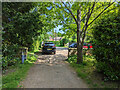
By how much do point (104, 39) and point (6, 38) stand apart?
6.88 meters

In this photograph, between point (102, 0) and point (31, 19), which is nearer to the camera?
point (102, 0)

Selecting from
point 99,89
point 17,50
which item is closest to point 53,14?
point 17,50

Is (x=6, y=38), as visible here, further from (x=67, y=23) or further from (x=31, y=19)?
(x=67, y=23)

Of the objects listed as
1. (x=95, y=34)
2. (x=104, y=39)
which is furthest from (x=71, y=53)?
(x=104, y=39)

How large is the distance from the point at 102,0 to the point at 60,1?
2926mm

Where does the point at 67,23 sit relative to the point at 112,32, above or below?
above

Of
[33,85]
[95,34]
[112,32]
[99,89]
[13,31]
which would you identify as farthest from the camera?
[13,31]

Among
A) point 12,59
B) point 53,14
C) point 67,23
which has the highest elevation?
point 53,14

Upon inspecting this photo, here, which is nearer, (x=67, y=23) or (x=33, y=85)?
(x=33, y=85)

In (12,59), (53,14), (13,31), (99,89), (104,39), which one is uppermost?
(53,14)

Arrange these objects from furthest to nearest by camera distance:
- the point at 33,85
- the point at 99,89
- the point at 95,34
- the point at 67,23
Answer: the point at 67,23, the point at 95,34, the point at 33,85, the point at 99,89

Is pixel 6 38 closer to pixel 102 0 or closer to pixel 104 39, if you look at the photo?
pixel 104 39

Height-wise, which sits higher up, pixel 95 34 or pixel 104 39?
pixel 95 34

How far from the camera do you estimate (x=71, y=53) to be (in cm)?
924
